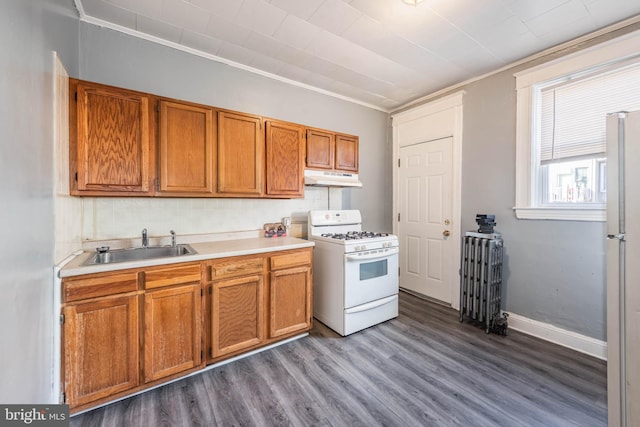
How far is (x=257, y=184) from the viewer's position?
2562 mm

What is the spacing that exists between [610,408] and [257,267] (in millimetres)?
2206

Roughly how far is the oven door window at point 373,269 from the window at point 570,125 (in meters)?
1.48

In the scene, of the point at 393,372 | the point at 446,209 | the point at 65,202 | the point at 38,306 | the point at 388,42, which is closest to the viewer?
the point at 38,306

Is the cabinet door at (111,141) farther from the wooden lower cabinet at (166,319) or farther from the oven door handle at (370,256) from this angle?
the oven door handle at (370,256)

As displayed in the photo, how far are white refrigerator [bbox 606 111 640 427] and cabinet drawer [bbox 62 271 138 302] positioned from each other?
2633 mm

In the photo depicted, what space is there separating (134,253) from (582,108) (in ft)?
13.5

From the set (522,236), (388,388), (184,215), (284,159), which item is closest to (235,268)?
(184,215)

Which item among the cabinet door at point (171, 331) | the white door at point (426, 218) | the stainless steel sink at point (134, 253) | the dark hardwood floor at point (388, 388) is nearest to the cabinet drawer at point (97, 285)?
the cabinet door at point (171, 331)

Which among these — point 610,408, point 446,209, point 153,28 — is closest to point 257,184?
point 153,28

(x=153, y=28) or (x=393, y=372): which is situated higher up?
(x=153, y=28)

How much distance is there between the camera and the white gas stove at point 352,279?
2.61 m

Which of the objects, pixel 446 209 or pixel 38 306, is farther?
pixel 446 209

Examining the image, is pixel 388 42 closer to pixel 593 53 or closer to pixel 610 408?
pixel 593 53

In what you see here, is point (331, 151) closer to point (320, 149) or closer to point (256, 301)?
point (320, 149)
